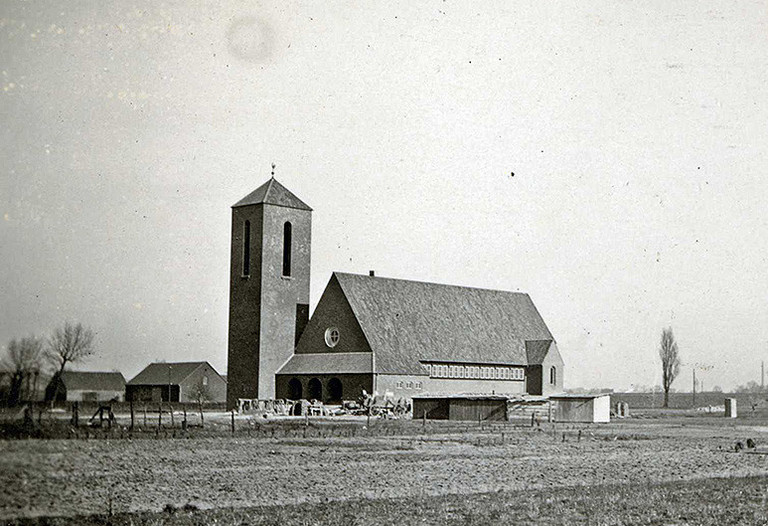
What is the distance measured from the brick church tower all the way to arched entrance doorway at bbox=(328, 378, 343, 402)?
426cm

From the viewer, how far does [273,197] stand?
214ft

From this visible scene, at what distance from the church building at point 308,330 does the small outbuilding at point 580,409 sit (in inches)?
520

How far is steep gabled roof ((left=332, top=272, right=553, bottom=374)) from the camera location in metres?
66.8

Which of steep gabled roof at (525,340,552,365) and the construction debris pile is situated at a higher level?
steep gabled roof at (525,340,552,365)

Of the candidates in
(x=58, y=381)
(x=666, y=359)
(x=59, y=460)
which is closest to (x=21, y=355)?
(x=59, y=460)

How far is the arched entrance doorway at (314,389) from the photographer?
211ft

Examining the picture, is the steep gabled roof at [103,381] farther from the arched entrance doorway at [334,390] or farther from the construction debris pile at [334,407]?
the arched entrance doorway at [334,390]

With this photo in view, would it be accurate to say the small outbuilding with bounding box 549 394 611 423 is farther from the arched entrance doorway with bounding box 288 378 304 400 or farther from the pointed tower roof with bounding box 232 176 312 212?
the pointed tower roof with bounding box 232 176 312 212

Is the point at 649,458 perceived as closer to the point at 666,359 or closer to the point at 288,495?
the point at 288,495

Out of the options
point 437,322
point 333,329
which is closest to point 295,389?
point 333,329

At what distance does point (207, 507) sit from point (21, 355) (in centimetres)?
770

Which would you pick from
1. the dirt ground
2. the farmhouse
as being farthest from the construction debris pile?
the farmhouse

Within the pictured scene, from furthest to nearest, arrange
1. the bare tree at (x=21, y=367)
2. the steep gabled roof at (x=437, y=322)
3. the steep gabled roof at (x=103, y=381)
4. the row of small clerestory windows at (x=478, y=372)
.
Result: the steep gabled roof at (x=103, y=381), the row of small clerestory windows at (x=478, y=372), the steep gabled roof at (x=437, y=322), the bare tree at (x=21, y=367)

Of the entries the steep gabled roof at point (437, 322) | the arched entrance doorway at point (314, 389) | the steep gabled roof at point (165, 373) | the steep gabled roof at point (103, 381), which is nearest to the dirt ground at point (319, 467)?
the arched entrance doorway at point (314, 389)
